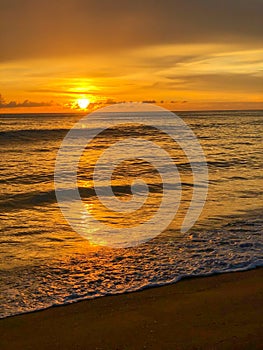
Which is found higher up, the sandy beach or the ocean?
the ocean

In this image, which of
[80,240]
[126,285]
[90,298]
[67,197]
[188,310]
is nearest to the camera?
[188,310]

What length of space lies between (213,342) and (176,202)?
26.4ft

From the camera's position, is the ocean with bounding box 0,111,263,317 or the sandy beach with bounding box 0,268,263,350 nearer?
the sandy beach with bounding box 0,268,263,350

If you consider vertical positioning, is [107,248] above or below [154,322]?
above

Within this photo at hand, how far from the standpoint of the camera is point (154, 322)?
5641mm

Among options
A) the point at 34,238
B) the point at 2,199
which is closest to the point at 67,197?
the point at 2,199

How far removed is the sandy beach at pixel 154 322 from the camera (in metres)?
5.14

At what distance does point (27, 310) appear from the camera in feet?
20.0

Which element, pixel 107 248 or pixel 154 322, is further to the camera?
pixel 107 248

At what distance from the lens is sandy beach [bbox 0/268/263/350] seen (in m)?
5.14

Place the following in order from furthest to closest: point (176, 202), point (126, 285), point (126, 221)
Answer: point (176, 202)
point (126, 221)
point (126, 285)

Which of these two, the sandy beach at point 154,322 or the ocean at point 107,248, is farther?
the ocean at point 107,248

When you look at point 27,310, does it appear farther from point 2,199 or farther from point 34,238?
point 2,199

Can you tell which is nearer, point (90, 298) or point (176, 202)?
point (90, 298)
